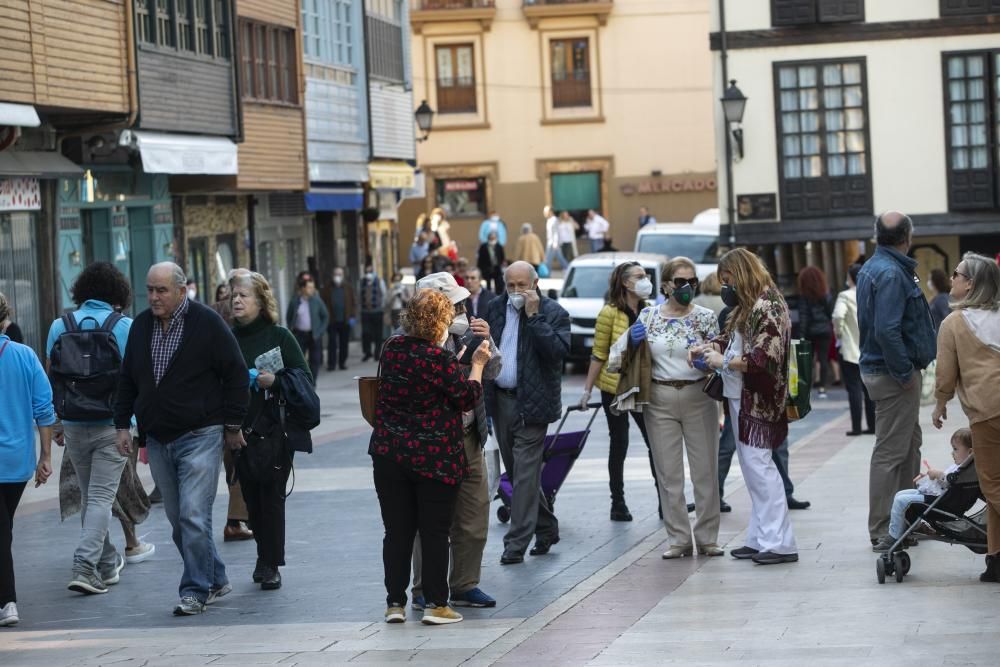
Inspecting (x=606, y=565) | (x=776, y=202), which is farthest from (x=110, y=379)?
(x=776, y=202)

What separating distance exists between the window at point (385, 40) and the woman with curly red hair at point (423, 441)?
29.6 m

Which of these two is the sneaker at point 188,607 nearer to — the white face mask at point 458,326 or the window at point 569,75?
the white face mask at point 458,326

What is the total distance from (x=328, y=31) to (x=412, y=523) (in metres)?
27.6

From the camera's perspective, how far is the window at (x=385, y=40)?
39125 mm

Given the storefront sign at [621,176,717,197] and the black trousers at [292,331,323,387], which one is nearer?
the black trousers at [292,331,323,387]

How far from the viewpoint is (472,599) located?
33.2ft

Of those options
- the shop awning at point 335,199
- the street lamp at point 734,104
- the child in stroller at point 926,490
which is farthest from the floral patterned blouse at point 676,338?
the shop awning at point 335,199

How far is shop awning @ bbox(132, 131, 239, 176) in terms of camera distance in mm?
25203

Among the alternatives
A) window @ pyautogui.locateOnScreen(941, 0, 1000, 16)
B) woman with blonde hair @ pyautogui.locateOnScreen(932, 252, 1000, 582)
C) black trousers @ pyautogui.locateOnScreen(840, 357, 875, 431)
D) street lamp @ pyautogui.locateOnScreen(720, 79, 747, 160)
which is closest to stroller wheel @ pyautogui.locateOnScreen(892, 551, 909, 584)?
woman with blonde hair @ pyautogui.locateOnScreen(932, 252, 1000, 582)

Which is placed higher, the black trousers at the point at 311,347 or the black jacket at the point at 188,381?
the black jacket at the point at 188,381

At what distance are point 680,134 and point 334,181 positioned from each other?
74.8ft

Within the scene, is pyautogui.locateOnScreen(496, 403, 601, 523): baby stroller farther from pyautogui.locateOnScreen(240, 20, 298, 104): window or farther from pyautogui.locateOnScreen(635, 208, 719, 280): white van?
pyautogui.locateOnScreen(635, 208, 719, 280): white van

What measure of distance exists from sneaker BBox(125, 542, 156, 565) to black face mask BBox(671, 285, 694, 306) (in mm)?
3954

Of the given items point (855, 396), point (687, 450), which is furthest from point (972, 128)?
point (687, 450)
